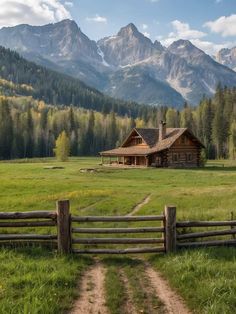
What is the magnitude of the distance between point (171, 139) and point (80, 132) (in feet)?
296

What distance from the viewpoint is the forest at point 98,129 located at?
13000 cm

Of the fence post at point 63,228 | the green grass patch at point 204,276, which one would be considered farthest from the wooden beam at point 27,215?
the green grass patch at point 204,276

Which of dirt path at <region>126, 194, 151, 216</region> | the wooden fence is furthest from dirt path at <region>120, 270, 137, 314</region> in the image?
dirt path at <region>126, 194, 151, 216</region>

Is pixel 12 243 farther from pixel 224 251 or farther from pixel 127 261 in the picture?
pixel 224 251

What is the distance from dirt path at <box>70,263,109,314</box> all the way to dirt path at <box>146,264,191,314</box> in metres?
1.43

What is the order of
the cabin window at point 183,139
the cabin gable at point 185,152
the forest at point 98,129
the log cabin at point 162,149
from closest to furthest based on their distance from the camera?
the log cabin at point 162,149, the cabin gable at point 185,152, the cabin window at point 183,139, the forest at point 98,129

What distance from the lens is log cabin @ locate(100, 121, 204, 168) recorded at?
7600 cm

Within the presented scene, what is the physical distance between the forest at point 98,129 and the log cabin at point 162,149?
3649 centimetres

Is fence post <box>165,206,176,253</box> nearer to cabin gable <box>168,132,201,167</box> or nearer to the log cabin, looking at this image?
the log cabin

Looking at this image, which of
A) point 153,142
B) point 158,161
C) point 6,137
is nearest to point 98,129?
point 6,137

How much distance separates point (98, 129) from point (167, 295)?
16256 centimetres

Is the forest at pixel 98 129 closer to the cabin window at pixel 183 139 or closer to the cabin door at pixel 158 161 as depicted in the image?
the cabin window at pixel 183 139

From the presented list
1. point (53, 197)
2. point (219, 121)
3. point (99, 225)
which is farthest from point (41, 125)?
point (99, 225)

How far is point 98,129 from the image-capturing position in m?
173
